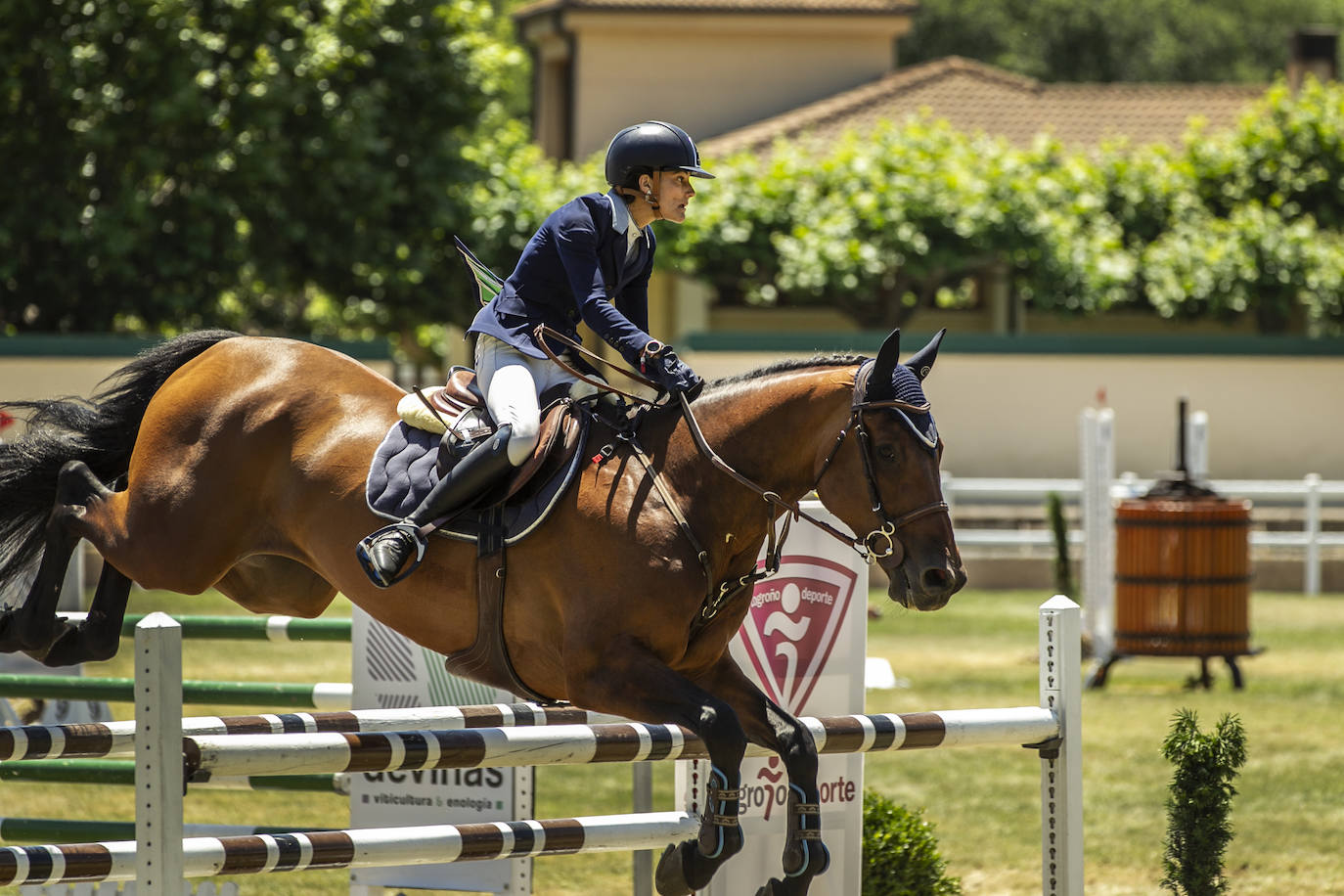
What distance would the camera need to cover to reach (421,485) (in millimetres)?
4926

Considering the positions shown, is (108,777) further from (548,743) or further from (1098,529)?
(1098,529)

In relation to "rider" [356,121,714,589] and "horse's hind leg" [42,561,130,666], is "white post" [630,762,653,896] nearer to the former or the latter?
"rider" [356,121,714,589]

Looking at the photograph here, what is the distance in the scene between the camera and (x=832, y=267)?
68.8 feet

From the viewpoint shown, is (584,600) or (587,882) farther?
(587,882)

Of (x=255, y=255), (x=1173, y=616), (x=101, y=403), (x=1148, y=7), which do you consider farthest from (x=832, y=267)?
(x=1148, y=7)

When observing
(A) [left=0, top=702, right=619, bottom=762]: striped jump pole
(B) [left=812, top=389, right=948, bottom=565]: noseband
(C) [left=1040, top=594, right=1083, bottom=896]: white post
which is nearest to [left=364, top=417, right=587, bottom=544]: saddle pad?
(A) [left=0, top=702, right=619, bottom=762]: striped jump pole

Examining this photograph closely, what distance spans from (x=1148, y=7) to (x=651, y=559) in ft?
153

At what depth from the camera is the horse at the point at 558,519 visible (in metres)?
4.44

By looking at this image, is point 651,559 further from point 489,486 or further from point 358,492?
point 358,492

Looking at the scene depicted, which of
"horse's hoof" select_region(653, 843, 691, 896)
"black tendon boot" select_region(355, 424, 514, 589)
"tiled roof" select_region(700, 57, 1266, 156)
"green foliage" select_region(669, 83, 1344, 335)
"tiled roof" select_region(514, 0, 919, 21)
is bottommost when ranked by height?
"horse's hoof" select_region(653, 843, 691, 896)

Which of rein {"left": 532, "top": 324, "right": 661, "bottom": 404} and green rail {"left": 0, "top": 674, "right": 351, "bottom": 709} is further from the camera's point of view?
green rail {"left": 0, "top": 674, "right": 351, "bottom": 709}

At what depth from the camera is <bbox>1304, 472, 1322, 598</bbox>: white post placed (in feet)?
55.8

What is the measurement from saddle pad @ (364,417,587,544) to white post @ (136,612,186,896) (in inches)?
50.4

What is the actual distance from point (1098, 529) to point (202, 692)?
330 inches
